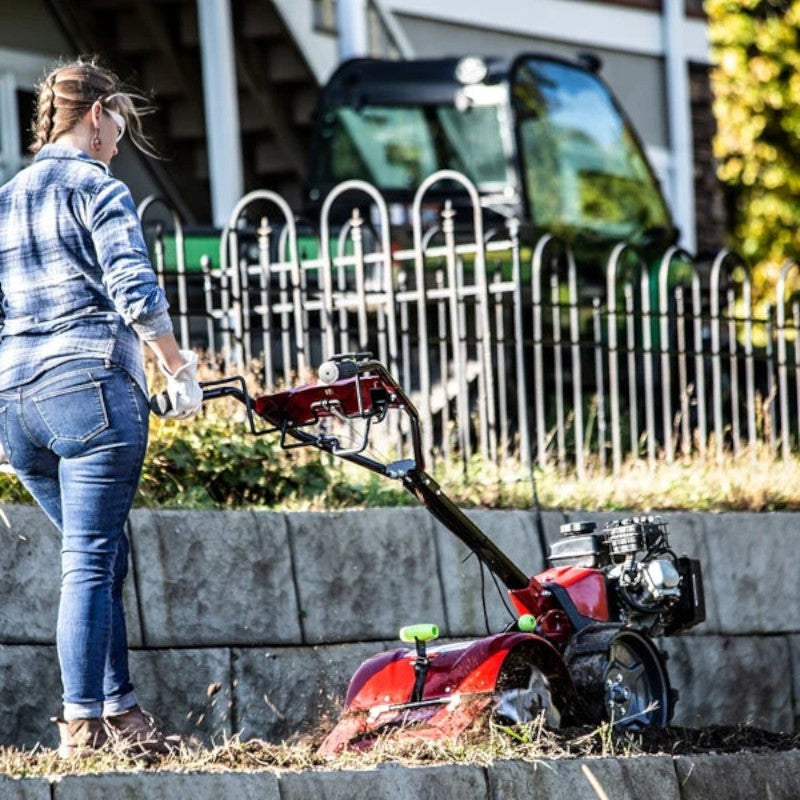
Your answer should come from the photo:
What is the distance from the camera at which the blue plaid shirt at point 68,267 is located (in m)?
5.44

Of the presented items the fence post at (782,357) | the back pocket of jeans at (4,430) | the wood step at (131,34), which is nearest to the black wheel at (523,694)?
the back pocket of jeans at (4,430)

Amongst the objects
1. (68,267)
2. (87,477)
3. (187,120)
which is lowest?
(87,477)

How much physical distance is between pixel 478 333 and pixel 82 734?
402 centimetres

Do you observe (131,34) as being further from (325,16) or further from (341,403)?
(341,403)

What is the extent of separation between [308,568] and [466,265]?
14.3 ft


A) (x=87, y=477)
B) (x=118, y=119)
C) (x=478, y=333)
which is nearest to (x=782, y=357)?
(x=478, y=333)

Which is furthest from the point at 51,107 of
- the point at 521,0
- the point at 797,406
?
the point at 521,0

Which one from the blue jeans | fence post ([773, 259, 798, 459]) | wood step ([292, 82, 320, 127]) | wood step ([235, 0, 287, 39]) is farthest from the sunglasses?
wood step ([292, 82, 320, 127])

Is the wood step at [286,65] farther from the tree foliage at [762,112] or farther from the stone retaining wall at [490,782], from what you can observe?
the stone retaining wall at [490,782]

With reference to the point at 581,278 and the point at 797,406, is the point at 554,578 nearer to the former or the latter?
the point at 797,406

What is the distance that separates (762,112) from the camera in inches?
731

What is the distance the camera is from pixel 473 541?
248 inches

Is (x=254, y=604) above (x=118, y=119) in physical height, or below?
below

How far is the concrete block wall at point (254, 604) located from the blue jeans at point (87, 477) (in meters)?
0.91
